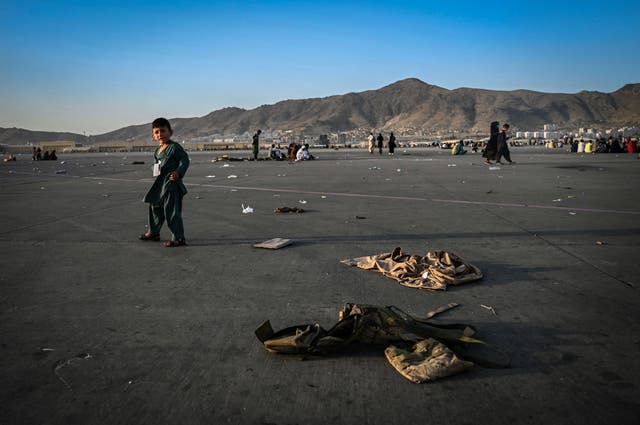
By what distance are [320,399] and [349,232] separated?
16.2 feet

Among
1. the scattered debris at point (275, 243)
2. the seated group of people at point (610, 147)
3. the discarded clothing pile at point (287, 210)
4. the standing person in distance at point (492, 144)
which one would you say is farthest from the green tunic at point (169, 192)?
the seated group of people at point (610, 147)

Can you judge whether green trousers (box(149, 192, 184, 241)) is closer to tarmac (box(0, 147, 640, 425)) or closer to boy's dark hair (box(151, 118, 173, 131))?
tarmac (box(0, 147, 640, 425))

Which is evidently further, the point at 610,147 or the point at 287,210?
the point at 610,147

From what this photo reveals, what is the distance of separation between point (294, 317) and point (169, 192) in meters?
3.61

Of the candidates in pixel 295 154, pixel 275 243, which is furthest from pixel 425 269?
pixel 295 154

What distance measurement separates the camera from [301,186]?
15164 millimetres

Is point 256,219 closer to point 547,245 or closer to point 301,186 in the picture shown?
point 547,245

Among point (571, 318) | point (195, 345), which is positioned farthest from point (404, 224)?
point (195, 345)

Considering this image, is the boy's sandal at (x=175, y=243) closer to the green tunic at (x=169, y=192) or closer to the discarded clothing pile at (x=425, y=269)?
the green tunic at (x=169, y=192)

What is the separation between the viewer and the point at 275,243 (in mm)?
6484

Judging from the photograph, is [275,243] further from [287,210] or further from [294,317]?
[287,210]

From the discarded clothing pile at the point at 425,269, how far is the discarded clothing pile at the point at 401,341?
1257mm

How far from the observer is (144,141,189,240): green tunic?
660 centimetres

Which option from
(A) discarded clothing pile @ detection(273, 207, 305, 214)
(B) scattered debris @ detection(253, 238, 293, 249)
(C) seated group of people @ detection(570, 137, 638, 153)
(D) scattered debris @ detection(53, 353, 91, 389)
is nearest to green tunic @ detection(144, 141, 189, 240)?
(B) scattered debris @ detection(253, 238, 293, 249)
